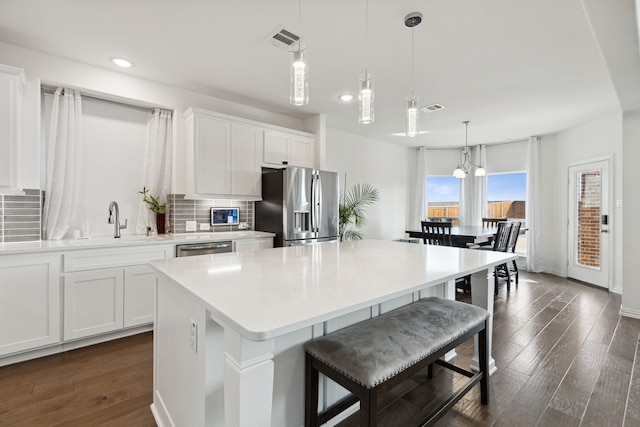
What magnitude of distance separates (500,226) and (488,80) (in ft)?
6.60

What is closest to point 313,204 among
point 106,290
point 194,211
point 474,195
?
point 194,211

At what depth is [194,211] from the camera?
372 cm

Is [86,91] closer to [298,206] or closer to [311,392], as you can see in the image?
[298,206]

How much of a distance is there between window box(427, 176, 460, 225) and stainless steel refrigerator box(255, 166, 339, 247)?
377cm

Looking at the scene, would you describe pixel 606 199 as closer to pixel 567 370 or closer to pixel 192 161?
pixel 567 370

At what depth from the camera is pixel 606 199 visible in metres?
4.59

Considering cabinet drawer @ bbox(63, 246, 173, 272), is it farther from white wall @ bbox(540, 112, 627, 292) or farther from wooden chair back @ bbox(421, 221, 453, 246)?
white wall @ bbox(540, 112, 627, 292)

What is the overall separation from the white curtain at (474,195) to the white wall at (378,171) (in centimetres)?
123

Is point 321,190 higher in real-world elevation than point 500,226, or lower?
higher

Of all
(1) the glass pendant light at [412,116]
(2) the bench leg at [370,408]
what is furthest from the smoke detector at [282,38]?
(2) the bench leg at [370,408]

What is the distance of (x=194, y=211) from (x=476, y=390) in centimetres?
337

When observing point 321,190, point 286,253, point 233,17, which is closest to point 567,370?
point 286,253

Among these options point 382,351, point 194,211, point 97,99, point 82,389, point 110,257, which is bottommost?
point 82,389

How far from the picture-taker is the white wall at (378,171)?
554 centimetres
